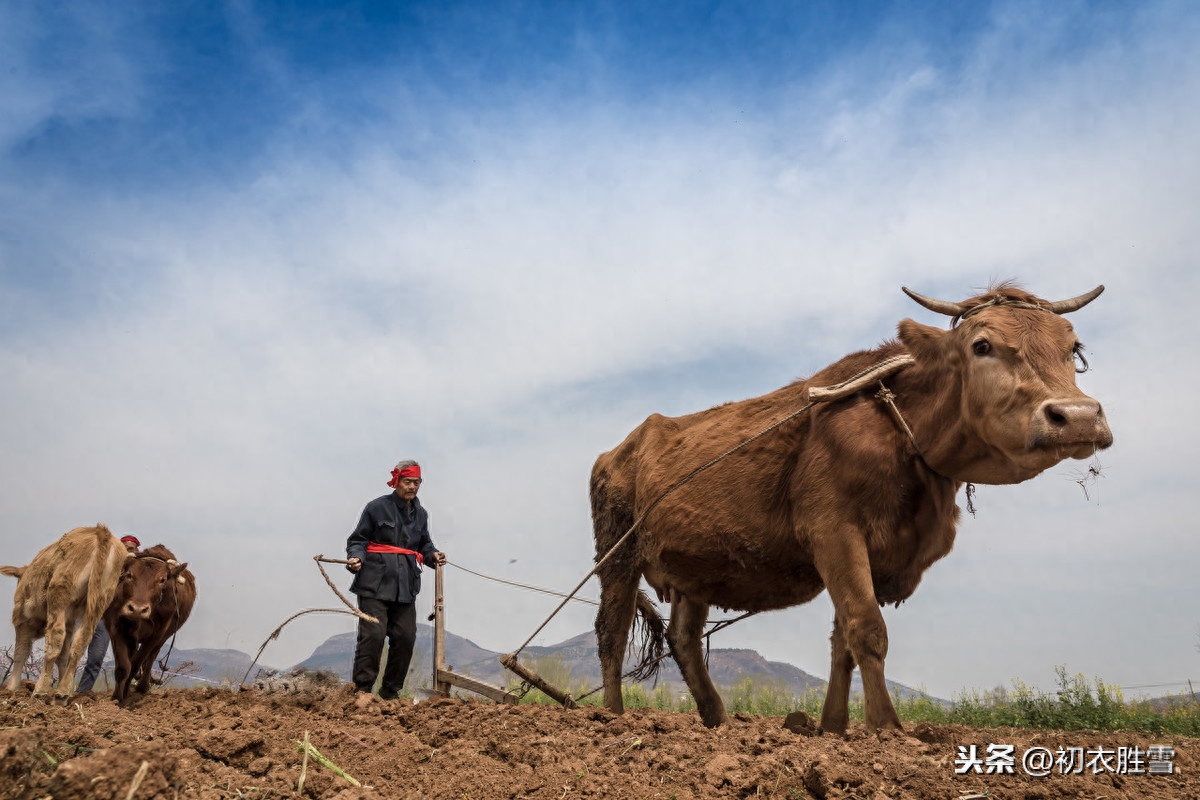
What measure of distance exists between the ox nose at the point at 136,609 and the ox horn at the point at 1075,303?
907cm

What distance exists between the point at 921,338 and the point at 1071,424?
1454 millimetres

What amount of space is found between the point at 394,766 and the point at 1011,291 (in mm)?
4740

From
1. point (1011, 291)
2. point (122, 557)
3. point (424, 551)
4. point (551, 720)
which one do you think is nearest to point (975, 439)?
point (1011, 291)

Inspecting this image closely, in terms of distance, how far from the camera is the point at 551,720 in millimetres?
6230

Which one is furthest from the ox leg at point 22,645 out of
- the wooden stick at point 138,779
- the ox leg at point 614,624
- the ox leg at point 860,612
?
the ox leg at point 860,612

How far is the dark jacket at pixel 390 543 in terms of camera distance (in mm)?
8984

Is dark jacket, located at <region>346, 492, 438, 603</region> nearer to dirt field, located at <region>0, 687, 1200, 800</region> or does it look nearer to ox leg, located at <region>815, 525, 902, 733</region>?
dirt field, located at <region>0, 687, 1200, 800</region>

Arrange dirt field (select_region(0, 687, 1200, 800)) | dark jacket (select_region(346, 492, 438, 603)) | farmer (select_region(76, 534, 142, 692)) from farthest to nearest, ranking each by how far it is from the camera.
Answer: farmer (select_region(76, 534, 142, 692))
dark jacket (select_region(346, 492, 438, 603))
dirt field (select_region(0, 687, 1200, 800))

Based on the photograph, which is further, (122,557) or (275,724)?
(122,557)

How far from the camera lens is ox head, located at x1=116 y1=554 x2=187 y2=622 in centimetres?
940

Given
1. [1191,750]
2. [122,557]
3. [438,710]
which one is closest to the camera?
[1191,750]

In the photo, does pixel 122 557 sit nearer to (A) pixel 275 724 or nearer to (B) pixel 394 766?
(A) pixel 275 724

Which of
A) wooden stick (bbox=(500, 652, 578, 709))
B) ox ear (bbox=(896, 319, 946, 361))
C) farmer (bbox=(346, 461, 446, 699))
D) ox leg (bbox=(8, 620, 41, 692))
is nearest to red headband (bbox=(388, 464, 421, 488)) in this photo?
farmer (bbox=(346, 461, 446, 699))

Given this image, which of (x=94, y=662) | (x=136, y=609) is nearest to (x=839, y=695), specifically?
(x=136, y=609)
